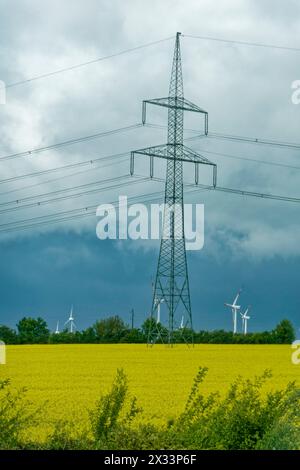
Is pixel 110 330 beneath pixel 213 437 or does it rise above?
above

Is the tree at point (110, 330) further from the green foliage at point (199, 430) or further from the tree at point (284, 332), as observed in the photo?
the green foliage at point (199, 430)

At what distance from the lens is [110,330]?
78188mm

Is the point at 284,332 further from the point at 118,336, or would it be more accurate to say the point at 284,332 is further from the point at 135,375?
the point at 135,375

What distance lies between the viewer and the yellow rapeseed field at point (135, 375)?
2305 cm

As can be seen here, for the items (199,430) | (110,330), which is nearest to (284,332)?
(110,330)

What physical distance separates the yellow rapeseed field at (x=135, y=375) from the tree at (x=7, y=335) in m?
21.1

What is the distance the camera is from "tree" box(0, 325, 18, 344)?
264 ft

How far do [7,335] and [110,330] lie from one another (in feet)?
36.2

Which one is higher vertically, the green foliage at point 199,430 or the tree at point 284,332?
the tree at point 284,332

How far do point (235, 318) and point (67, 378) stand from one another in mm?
41665

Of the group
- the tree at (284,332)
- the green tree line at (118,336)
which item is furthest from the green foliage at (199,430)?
the tree at (284,332)
